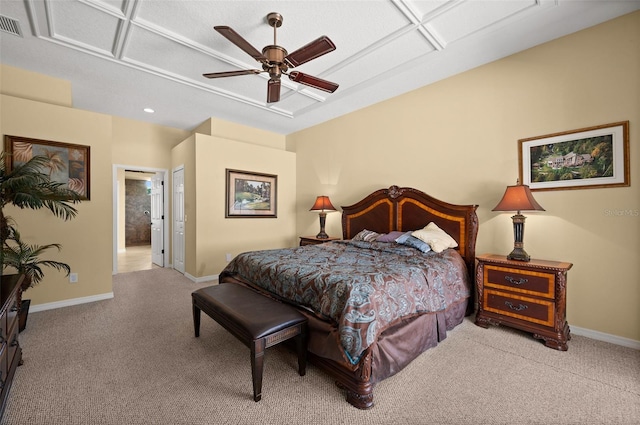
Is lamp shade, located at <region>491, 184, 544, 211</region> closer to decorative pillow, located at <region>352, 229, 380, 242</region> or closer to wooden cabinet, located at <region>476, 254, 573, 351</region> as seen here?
wooden cabinet, located at <region>476, 254, 573, 351</region>

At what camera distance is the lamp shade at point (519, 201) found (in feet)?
8.77

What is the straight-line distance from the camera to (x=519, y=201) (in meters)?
2.71

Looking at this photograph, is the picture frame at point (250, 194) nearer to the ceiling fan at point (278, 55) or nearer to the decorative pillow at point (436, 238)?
the ceiling fan at point (278, 55)

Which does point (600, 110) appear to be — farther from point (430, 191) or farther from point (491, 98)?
point (430, 191)

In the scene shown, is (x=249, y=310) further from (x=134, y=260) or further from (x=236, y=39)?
(x=134, y=260)

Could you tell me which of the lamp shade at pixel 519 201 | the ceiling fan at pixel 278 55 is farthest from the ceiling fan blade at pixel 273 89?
the lamp shade at pixel 519 201

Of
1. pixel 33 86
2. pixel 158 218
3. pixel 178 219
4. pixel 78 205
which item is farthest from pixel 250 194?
pixel 33 86

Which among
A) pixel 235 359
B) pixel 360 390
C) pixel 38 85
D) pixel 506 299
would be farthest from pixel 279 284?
pixel 38 85

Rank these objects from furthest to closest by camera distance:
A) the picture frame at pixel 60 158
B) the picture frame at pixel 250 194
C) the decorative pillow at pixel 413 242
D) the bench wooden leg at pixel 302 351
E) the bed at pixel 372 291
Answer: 1. the picture frame at pixel 250 194
2. the picture frame at pixel 60 158
3. the decorative pillow at pixel 413 242
4. the bench wooden leg at pixel 302 351
5. the bed at pixel 372 291

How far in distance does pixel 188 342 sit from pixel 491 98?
13.9ft

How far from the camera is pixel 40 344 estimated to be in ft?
8.23

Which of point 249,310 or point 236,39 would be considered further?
point 236,39

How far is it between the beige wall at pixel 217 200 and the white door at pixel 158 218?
834mm

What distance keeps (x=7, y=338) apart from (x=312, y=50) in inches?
113
